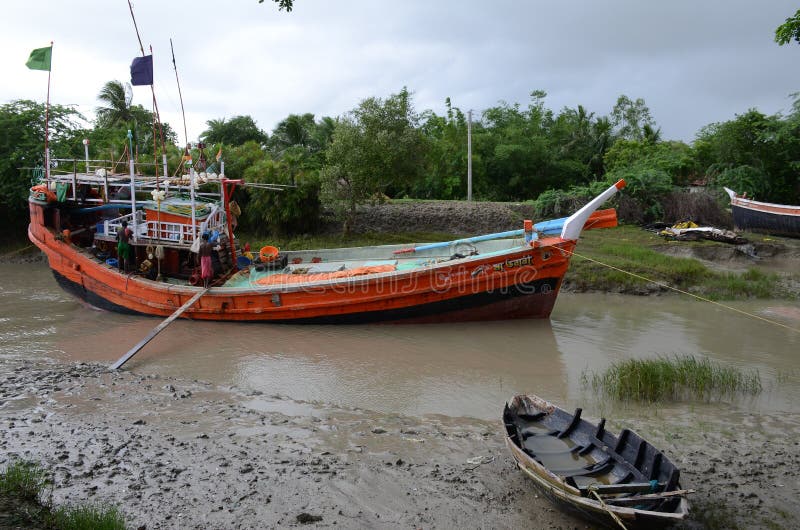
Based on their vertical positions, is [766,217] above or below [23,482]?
above

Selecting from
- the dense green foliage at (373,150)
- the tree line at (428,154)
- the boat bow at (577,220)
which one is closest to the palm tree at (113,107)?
the tree line at (428,154)

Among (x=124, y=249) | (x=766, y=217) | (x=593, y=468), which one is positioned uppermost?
(x=766, y=217)

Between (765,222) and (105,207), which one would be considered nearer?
(105,207)

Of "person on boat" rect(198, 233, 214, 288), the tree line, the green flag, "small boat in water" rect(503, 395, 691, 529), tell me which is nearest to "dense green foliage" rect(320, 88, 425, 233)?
the tree line

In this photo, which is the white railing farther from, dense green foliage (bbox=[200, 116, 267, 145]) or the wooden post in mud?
dense green foliage (bbox=[200, 116, 267, 145])

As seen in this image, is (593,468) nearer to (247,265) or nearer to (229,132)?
(247,265)

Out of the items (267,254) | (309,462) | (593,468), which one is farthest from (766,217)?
(309,462)

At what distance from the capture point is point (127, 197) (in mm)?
13664

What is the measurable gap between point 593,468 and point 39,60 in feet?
42.0

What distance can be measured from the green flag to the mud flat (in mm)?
7211

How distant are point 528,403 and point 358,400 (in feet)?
8.00

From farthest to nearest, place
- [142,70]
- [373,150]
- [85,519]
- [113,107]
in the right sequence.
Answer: [113,107]
[373,150]
[142,70]
[85,519]

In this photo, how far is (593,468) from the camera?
5227 millimetres

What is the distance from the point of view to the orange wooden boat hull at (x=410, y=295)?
10.8 metres
